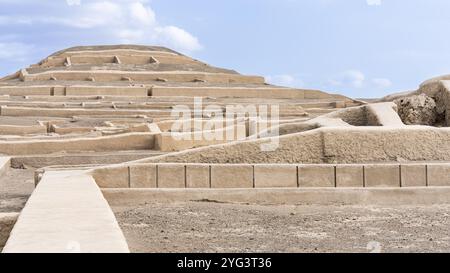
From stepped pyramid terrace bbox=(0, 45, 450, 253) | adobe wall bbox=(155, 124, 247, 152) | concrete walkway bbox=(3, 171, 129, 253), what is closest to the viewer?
concrete walkway bbox=(3, 171, 129, 253)

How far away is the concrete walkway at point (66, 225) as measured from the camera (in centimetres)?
366

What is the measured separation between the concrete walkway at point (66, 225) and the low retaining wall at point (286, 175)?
1.31m

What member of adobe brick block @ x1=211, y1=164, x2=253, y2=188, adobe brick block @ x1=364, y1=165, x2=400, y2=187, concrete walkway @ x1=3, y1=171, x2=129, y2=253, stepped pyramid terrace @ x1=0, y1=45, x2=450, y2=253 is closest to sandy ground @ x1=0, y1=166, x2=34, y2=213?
stepped pyramid terrace @ x1=0, y1=45, x2=450, y2=253

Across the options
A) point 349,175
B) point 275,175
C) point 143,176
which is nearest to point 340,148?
point 349,175

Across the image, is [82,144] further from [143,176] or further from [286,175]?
[286,175]

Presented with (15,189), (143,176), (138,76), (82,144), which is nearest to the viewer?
(143,176)

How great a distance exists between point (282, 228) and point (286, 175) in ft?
5.43

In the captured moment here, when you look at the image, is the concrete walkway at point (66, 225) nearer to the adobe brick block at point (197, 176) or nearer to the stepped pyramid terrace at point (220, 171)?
the stepped pyramid terrace at point (220, 171)

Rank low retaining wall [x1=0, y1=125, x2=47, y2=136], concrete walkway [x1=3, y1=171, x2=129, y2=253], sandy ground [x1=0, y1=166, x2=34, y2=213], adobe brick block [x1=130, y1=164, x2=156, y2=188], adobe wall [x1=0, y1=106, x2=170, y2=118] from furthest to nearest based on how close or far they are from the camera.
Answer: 1. adobe wall [x1=0, y1=106, x2=170, y2=118]
2. low retaining wall [x1=0, y1=125, x2=47, y2=136]
3. adobe brick block [x1=130, y1=164, x2=156, y2=188]
4. sandy ground [x1=0, y1=166, x2=34, y2=213]
5. concrete walkway [x1=3, y1=171, x2=129, y2=253]

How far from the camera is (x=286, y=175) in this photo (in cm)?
747

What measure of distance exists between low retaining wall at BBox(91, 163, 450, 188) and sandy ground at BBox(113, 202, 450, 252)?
0.42m

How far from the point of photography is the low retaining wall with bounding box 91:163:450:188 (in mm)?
7434

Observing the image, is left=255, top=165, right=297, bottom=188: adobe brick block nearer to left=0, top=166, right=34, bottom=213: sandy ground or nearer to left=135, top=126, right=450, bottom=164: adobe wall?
left=135, top=126, right=450, bottom=164: adobe wall
